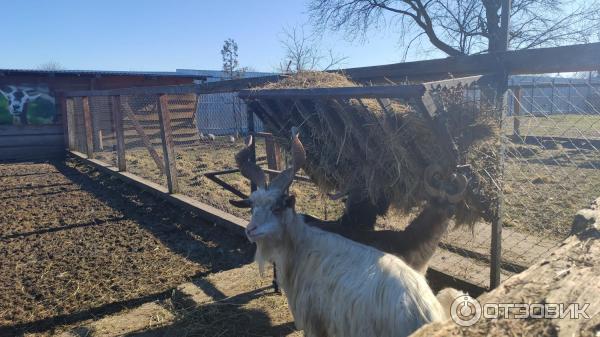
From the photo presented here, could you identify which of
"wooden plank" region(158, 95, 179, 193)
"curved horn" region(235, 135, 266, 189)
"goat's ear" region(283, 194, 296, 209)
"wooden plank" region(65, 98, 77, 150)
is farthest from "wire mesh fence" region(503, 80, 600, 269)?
"wooden plank" region(65, 98, 77, 150)

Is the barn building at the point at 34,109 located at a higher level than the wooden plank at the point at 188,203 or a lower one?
higher

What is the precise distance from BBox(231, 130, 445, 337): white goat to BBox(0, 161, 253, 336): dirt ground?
210cm

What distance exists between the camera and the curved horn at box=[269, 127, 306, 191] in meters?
3.60

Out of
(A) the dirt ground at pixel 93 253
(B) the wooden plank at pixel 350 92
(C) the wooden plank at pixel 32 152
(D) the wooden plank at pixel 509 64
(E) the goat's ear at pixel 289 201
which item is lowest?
(A) the dirt ground at pixel 93 253

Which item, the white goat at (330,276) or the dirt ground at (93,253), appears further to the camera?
the dirt ground at (93,253)

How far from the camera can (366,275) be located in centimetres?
262

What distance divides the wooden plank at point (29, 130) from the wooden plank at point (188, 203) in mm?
6669

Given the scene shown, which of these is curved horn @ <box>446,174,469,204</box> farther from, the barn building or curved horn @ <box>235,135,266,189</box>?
the barn building

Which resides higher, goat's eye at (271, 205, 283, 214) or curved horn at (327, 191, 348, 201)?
curved horn at (327, 191, 348, 201)

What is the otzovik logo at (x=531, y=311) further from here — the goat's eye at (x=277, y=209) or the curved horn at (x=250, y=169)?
the curved horn at (x=250, y=169)

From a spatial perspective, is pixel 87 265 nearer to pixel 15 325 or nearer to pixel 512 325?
pixel 15 325

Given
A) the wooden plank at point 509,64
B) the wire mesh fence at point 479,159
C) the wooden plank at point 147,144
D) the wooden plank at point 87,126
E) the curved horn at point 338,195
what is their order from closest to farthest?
the wooden plank at point 509,64 → the wire mesh fence at point 479,159 → the curved horn at point 338,195 → the wooden plank at point 147,144 → the wooden plank at point 87,126

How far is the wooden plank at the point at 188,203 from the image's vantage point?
6.67 metres

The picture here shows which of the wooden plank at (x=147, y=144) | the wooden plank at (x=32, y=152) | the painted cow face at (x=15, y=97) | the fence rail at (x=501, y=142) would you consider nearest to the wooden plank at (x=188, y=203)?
the fence rail at (x=501, y=142)
